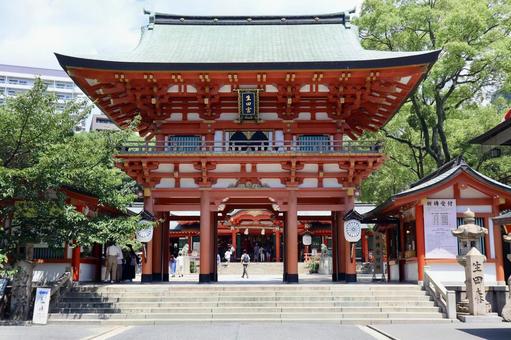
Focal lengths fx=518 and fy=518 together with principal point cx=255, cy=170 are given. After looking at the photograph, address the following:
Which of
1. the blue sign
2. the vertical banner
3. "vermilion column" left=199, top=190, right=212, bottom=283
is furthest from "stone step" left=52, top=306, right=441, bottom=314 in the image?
the blue sign

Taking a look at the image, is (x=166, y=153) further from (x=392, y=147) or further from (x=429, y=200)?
(x=392, y=147)

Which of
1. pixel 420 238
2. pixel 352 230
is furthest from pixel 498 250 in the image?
pixel 352 230

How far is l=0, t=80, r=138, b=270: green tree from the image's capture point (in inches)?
600

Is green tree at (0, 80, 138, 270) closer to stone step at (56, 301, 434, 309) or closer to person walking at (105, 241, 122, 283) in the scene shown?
stone step at (56, 301, 434, 309)

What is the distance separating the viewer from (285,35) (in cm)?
2517

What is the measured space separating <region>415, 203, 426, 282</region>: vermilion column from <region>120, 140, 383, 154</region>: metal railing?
2.77 m

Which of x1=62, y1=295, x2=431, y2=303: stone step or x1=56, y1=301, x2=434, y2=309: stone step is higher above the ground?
x1=62, y1=295, x2=431, y2=303: stone step

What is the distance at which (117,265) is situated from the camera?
21375 mm

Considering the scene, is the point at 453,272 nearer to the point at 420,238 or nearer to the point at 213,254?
the point at 420,238

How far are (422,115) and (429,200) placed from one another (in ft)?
37.2

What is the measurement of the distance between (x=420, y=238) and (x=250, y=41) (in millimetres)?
11890

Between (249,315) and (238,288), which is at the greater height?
(238,288)

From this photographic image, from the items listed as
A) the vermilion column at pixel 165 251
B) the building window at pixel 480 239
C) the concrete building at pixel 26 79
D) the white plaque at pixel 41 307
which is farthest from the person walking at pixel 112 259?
the concrete building at pixel 26 79

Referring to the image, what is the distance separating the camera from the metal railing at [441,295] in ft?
52.2
